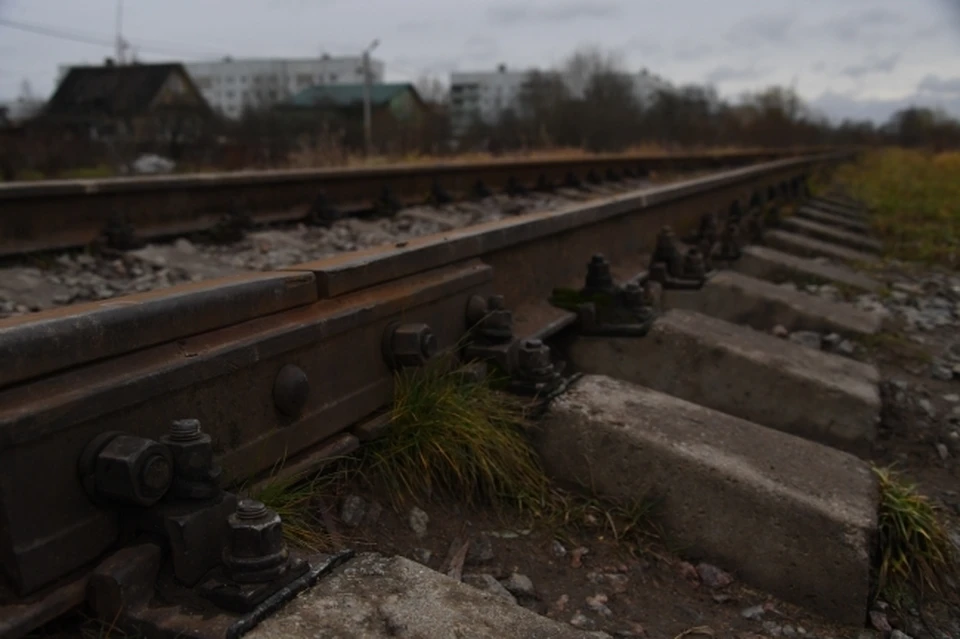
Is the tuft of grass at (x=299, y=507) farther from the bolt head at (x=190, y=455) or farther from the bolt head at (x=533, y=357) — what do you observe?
the bolt head at (x=533, y=357)

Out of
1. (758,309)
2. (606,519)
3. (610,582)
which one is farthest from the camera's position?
(758,309)

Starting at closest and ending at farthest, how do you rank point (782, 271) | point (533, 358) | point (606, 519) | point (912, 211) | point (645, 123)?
point (606, 519) → point (533, 358) → point (782, 271) → point (912, 211) → point (645, 123)

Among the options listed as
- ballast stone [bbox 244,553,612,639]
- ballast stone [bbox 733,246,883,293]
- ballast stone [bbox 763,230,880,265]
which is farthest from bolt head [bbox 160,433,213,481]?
ballast stone [bbox 763,230,880,265]

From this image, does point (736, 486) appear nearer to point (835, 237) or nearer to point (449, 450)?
point (449, 450)

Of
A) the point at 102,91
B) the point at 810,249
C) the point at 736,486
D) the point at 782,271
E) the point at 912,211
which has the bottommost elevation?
the point at 912,211

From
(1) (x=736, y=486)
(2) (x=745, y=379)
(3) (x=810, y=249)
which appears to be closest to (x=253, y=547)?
(1) (x=736, y=486)

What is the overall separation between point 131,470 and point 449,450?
3.56 feet

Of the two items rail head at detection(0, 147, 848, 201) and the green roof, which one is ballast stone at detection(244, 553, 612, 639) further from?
the green roof

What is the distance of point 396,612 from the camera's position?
161cm

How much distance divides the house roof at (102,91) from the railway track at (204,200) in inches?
1131

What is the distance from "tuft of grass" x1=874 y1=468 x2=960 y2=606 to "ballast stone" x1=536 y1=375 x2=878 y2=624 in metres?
0.09

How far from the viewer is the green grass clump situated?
9.89 meters

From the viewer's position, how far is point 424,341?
2.48 m

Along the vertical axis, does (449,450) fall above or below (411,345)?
below
